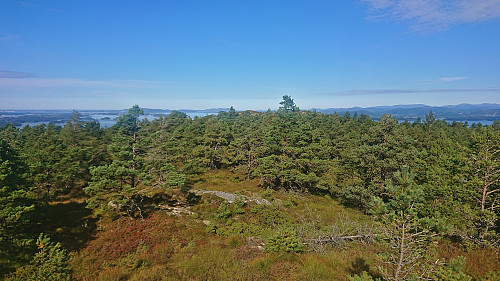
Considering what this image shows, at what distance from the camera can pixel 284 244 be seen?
10469mm

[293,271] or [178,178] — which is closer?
[293,271]

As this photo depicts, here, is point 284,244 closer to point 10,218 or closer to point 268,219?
point 268,219

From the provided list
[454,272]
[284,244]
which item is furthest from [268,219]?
[454,272]

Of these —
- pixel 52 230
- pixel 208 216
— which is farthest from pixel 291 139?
pixel 52 230

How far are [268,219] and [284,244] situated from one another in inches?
198

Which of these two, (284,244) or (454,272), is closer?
(454,272)

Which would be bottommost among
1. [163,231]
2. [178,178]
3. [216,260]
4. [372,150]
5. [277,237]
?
[163,231]

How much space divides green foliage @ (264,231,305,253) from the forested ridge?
0.18 feet

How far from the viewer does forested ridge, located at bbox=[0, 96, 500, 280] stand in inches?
270

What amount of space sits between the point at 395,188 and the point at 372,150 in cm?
1387

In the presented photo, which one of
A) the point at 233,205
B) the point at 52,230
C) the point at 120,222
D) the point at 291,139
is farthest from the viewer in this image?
the point at 291,139

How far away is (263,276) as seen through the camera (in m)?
8.62

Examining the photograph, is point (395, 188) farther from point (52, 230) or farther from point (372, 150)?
point (52, 230)

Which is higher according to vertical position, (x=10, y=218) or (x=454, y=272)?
(x=454, y=272)
